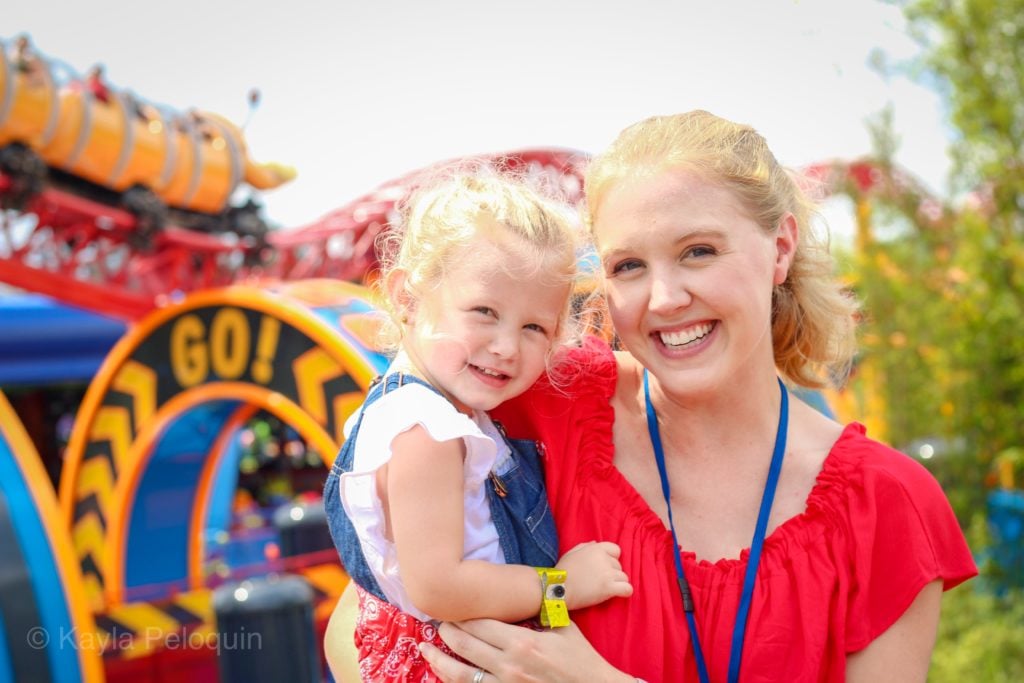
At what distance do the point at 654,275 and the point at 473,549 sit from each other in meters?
0.47

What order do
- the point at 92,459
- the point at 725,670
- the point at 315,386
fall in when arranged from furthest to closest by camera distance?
the point at 92,459 < the point at 315,386 < the point at 725,670

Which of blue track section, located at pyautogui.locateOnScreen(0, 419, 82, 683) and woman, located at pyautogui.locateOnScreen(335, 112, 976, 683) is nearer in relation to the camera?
woman, located at pyautogui.locateOnScreen(335, 112, 976, 683)

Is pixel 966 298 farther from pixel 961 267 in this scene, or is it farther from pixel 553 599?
pixel 553 599

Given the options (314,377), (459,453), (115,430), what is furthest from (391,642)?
(115,430)

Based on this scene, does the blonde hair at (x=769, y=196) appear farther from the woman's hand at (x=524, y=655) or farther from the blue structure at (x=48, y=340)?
the blue structure at (x=48, y=340)

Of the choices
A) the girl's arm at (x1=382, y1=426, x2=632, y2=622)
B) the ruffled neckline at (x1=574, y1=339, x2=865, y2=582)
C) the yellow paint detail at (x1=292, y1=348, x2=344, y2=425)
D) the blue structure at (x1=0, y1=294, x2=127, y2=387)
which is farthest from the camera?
the blue structure at (x1=0, y1=294, x2=127, y2=387)

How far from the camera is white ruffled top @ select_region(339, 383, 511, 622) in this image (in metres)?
1.38

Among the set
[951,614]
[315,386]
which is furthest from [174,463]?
[951,614]

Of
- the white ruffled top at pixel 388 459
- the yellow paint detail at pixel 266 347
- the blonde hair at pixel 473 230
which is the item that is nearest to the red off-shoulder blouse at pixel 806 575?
the white ruffled top at pixel 388 459

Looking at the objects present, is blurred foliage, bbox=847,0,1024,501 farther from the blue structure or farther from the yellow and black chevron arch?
the blue structure

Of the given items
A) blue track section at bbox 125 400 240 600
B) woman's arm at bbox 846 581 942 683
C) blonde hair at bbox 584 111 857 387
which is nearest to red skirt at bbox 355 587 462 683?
woman's arm at bbox 846 581 942 683

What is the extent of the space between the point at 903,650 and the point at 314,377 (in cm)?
368

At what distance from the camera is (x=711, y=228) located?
1.44 metres

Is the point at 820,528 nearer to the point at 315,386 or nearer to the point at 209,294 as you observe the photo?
the point at 315,386
